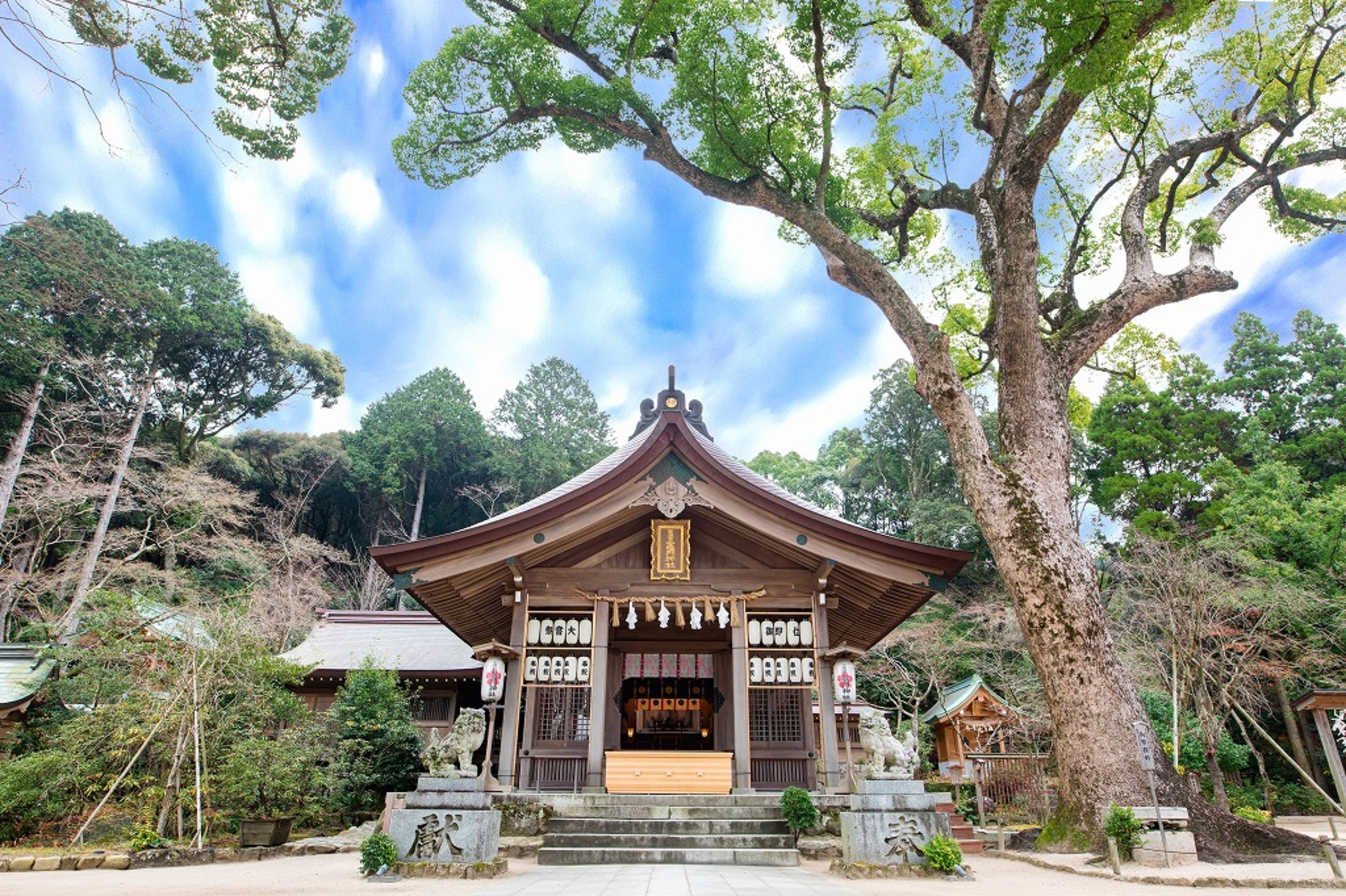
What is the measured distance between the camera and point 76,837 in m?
8.68

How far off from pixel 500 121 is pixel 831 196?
6451mm

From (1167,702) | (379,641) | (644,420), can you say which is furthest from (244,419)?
(1167,702)

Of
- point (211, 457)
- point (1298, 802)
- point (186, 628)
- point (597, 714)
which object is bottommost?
point (1298, 802)

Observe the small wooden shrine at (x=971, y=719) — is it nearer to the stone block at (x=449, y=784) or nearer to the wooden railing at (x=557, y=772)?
the wooden railing at (x=557, y=772)

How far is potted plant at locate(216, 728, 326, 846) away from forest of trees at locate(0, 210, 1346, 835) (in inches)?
7.1

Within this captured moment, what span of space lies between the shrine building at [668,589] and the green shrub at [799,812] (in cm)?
120

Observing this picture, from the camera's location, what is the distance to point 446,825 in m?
7.34

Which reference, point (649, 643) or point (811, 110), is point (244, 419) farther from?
point (811, 110)

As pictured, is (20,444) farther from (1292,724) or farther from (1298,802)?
(1298,802)

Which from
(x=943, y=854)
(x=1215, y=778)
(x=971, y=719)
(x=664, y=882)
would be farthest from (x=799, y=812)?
(x=971, y=719)

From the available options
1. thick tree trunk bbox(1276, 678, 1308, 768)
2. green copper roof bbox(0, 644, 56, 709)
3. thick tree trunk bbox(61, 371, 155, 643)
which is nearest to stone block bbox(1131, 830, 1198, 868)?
thick tree trunk bbox(1276, 678, 1308, 768)

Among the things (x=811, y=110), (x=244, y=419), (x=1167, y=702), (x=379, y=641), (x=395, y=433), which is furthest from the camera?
(x=395, y=433)

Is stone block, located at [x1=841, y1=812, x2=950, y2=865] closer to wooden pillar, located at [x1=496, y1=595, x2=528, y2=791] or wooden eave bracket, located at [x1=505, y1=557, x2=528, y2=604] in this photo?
wooden pillar, located at [x1=496, y1=595, x2=528, y2=791]

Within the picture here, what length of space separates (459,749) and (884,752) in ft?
15.3
